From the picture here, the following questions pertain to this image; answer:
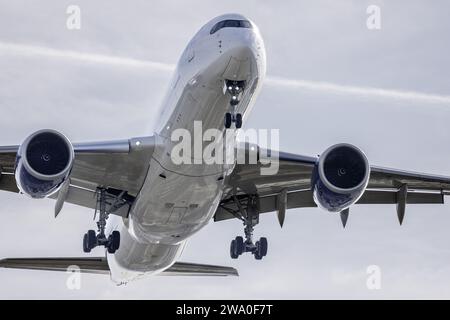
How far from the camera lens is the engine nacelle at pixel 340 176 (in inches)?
1055

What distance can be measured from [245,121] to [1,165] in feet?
25.9

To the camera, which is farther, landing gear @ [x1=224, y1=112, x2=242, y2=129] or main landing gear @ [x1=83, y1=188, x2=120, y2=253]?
main landing gear @ [x1=83, y1=188, x2=120, y2=253]

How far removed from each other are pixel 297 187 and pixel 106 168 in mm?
6402

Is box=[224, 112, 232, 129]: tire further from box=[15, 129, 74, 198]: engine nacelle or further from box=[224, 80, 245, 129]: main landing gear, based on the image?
box=[15, 129, 74, 198]: engine nacelle

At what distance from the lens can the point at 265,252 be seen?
3020cm

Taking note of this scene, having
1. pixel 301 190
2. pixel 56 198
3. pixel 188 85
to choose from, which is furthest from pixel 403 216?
pixel 56 198

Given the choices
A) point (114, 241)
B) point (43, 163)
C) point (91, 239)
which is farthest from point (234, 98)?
point (114, 241)

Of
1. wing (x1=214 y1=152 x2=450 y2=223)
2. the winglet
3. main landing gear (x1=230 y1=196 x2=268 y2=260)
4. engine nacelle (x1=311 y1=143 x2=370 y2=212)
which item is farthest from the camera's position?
main landing gear (x1=230 y1=196 x2=268 y2=260)

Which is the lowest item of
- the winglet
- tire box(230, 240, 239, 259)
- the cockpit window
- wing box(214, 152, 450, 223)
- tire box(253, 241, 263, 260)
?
tire box(253, 241, 263, 260)

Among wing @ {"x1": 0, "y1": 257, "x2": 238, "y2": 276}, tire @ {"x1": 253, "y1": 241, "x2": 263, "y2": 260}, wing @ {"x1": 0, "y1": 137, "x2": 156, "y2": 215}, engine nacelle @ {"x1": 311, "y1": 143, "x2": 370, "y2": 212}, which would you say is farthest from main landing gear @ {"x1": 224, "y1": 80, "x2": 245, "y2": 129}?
wing @ {"x1": 0, "y1": 257, "x2": 238, "y2": 276}

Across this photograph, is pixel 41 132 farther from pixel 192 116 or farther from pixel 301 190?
pixel 301 190

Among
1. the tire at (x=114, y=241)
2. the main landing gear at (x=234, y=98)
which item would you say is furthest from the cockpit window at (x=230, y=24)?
the tire at (x=114, y=241)

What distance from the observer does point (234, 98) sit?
76.6 ft

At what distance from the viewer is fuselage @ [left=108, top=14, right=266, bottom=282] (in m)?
23.3
